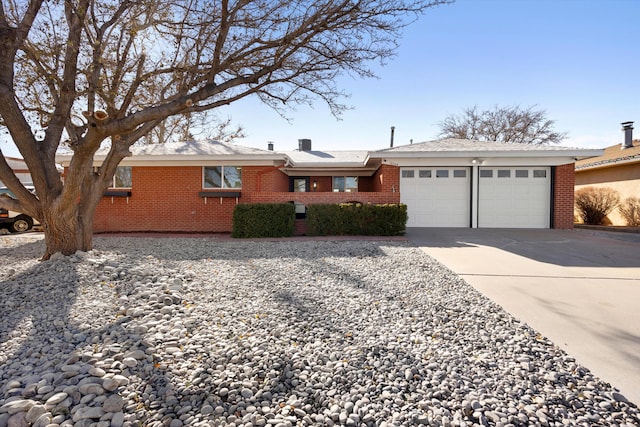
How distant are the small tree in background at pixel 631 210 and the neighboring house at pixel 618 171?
190 mm

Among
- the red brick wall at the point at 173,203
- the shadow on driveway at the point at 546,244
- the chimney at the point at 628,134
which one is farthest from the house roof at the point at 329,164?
the chimney at the point at 628,134

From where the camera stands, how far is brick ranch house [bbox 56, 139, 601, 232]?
11.5 metres

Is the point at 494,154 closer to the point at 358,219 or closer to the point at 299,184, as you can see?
the point at 358,219

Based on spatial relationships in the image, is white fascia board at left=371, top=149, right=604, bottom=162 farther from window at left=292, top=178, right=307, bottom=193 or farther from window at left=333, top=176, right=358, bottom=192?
window at left=292, top=178, right=307, bottom=193

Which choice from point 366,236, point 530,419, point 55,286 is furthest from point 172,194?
Answer: point 530,419

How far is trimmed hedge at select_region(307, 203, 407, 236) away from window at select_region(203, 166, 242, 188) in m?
3.48

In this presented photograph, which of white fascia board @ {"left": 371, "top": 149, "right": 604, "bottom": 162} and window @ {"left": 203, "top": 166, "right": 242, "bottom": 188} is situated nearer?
white fascia board @ {"left": 371, "top": 149, "right": 604, "bottom": 162}

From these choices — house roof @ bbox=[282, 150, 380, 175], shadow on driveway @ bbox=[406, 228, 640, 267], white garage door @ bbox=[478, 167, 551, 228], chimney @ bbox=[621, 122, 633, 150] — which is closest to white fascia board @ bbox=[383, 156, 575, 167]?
white garage door @ bbox=[478, 167, 551, 228]

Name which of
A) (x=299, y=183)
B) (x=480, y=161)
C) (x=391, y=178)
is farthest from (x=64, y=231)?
(x=299, y=183)

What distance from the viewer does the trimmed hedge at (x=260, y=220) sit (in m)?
10.1

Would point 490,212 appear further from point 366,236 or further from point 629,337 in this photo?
point 629,337

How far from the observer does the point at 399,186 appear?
12.0m

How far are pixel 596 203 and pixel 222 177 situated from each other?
1602cm

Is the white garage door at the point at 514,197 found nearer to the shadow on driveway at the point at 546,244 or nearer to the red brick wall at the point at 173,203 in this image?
the shadow on driveway at the point at 546,244
